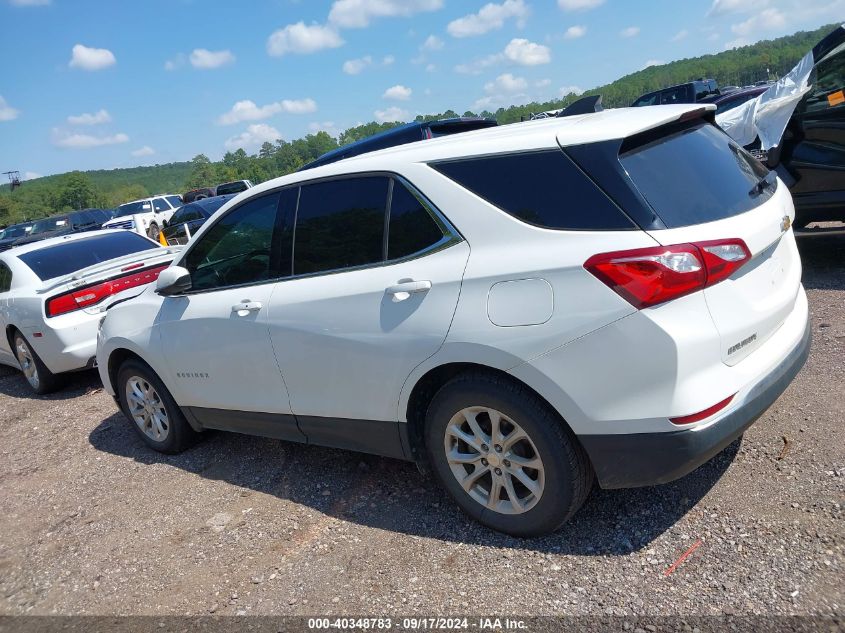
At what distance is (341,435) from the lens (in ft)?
11.5

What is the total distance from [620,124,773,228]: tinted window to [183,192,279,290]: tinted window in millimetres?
2110

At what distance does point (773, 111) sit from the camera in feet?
20.9

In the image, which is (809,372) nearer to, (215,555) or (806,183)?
(806,183)

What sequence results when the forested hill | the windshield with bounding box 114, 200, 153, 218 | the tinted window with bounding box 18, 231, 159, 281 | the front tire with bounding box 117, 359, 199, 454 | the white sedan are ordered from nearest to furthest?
1. the front tire with bounding box 117, 359, 199, 454
2. the white sedan
3. the tinted window with bounding box 18, 231, 159, 281
4. the windshield with bounding box 114, 200, 153, 218
5. the forested hill

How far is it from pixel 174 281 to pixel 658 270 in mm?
3023

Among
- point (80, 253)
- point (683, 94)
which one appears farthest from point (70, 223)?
point (683, 94)

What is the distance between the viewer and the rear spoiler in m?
6.49

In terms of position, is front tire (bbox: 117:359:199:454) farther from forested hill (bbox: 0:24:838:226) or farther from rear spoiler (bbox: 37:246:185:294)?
forested hill (bbox: 0:24:838:226)

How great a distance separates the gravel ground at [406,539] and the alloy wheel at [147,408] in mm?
270

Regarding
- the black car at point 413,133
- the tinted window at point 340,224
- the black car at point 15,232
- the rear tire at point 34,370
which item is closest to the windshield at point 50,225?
the black car at point 15,232

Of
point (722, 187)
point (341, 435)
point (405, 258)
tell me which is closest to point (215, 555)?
point (341, 435)

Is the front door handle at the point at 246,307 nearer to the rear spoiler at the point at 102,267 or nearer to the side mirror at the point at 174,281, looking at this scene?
the side mirror at the point at 174,281

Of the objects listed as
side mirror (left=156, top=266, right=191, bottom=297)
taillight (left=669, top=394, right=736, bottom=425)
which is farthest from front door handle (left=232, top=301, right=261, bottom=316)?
taillight (left=669, top=394, right=736, bottom=425)

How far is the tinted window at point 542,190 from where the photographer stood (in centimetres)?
261
